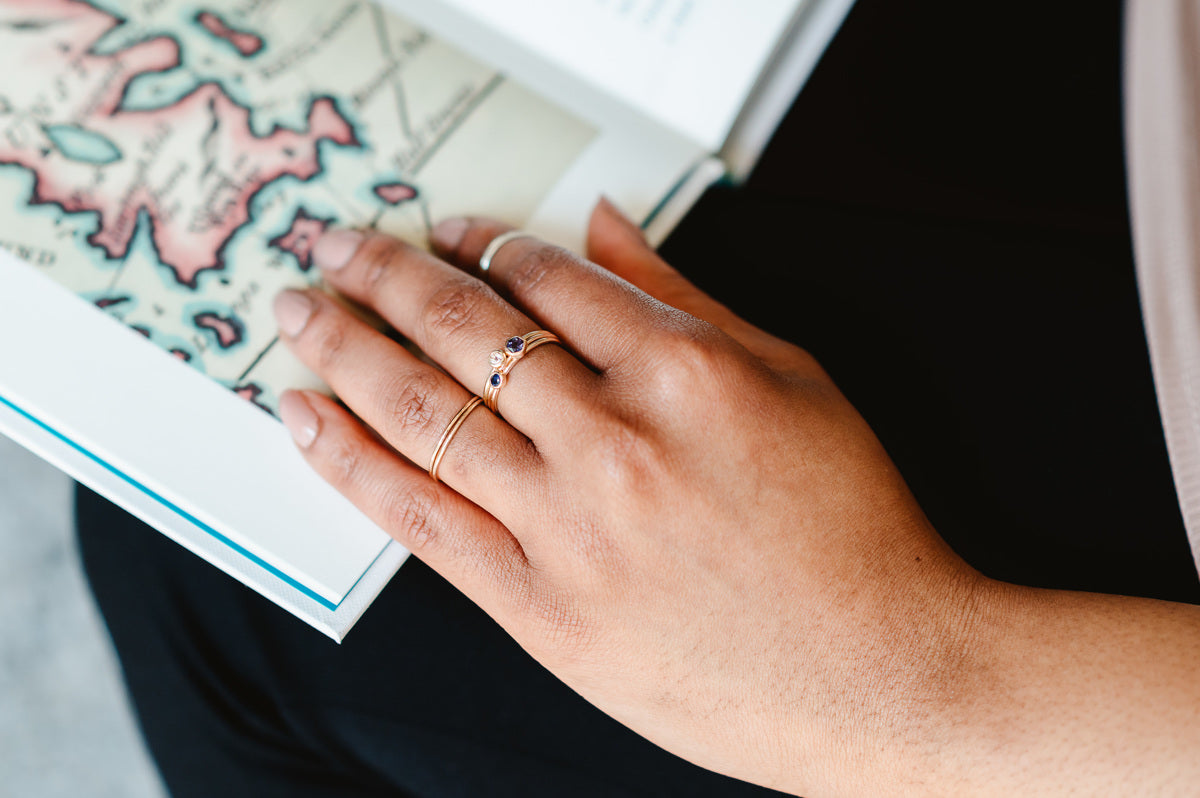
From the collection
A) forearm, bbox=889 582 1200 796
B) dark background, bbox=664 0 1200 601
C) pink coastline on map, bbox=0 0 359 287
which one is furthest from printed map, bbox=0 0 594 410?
forearm, bbox=889 582 1200 796

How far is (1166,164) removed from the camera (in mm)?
581

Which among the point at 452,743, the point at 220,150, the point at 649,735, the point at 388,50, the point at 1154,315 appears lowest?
the point at 452,743

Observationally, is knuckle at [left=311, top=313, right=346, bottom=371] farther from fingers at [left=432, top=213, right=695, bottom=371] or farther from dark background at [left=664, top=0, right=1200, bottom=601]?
dark background at [left=664, top=0, right=1200, bottom=601]

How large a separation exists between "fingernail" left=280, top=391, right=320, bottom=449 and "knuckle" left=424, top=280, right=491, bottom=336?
11 centimetres

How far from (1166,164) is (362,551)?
0.68 meters

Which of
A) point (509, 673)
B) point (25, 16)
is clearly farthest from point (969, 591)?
point (25, 16)

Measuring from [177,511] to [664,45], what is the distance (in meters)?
0.52

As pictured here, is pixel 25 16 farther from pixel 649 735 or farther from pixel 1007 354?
pixel 1007 354

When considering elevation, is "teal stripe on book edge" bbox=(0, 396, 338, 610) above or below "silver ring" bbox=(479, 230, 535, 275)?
below

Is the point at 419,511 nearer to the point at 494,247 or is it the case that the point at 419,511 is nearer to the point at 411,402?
the point at 411,402

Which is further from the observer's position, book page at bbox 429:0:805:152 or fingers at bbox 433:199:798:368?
book page at bbox 429:0:805:152

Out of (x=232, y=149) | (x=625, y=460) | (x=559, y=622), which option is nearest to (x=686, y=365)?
(x=625, y=460)

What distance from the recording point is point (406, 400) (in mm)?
498

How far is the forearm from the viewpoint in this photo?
1.35ft
